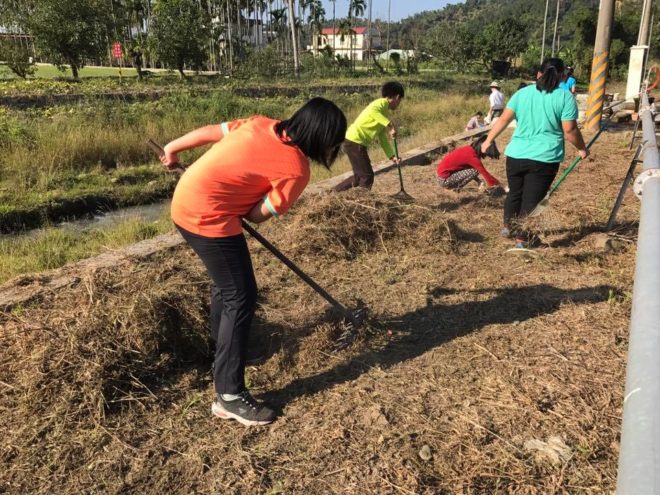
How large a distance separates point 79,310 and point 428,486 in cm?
216

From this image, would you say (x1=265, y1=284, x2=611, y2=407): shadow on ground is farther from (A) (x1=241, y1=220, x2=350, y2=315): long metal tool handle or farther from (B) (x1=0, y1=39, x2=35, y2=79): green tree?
(B) (x1=0, y1=39, x2=35, y2=79): green tree

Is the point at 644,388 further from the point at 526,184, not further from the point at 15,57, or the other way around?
the point at 15,57

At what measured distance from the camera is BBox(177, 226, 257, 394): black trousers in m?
2.56

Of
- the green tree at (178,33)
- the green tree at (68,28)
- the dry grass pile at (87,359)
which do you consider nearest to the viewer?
the dry grass pile at (87,359)

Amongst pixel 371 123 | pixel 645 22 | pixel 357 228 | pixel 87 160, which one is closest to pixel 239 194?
pixel 357 228

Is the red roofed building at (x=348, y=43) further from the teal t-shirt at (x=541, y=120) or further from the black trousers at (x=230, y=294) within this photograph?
the black trousers at (x=230, y=294)

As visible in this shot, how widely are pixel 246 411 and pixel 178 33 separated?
25564 mm

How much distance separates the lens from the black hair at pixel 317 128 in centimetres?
241

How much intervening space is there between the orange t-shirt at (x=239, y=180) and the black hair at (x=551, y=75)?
9.92ft

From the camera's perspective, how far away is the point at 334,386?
9.99ft

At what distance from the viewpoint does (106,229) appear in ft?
23.5

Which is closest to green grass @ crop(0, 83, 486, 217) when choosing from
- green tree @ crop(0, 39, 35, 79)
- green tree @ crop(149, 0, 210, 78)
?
green tree @ crop(0, 39, 35, 79)

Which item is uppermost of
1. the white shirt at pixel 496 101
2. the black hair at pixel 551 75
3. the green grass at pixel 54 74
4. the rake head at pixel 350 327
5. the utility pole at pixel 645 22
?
the utility pole at pixel 645 22

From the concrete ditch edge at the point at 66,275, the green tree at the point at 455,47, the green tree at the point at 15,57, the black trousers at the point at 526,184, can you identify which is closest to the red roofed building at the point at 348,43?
the green tree at the point at 455,47
